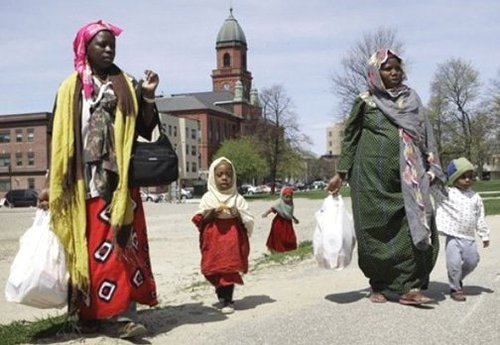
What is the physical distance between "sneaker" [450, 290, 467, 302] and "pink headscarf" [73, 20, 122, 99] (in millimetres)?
3636

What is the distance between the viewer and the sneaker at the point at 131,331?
185 inches

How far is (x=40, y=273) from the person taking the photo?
4.61m

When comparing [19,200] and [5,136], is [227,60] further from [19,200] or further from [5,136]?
[19,200]

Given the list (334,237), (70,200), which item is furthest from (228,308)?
(70,200)

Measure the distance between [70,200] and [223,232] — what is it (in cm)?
168

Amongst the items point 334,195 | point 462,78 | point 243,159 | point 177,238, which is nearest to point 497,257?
point 334,195

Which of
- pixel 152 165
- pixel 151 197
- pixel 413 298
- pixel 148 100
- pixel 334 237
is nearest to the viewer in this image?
pixel 152 165

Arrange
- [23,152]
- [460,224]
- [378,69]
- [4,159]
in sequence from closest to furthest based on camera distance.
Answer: [378,69], [460,224], [23,152], [4,159]

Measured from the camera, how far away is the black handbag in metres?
4.88

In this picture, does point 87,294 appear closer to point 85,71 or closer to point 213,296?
point 85,71

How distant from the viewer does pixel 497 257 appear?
9383 mm

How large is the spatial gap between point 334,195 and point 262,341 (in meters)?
2.21

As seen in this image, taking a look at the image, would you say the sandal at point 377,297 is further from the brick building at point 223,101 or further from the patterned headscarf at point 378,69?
the brick building at point 223,101

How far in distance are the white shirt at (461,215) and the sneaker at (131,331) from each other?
3065mm
